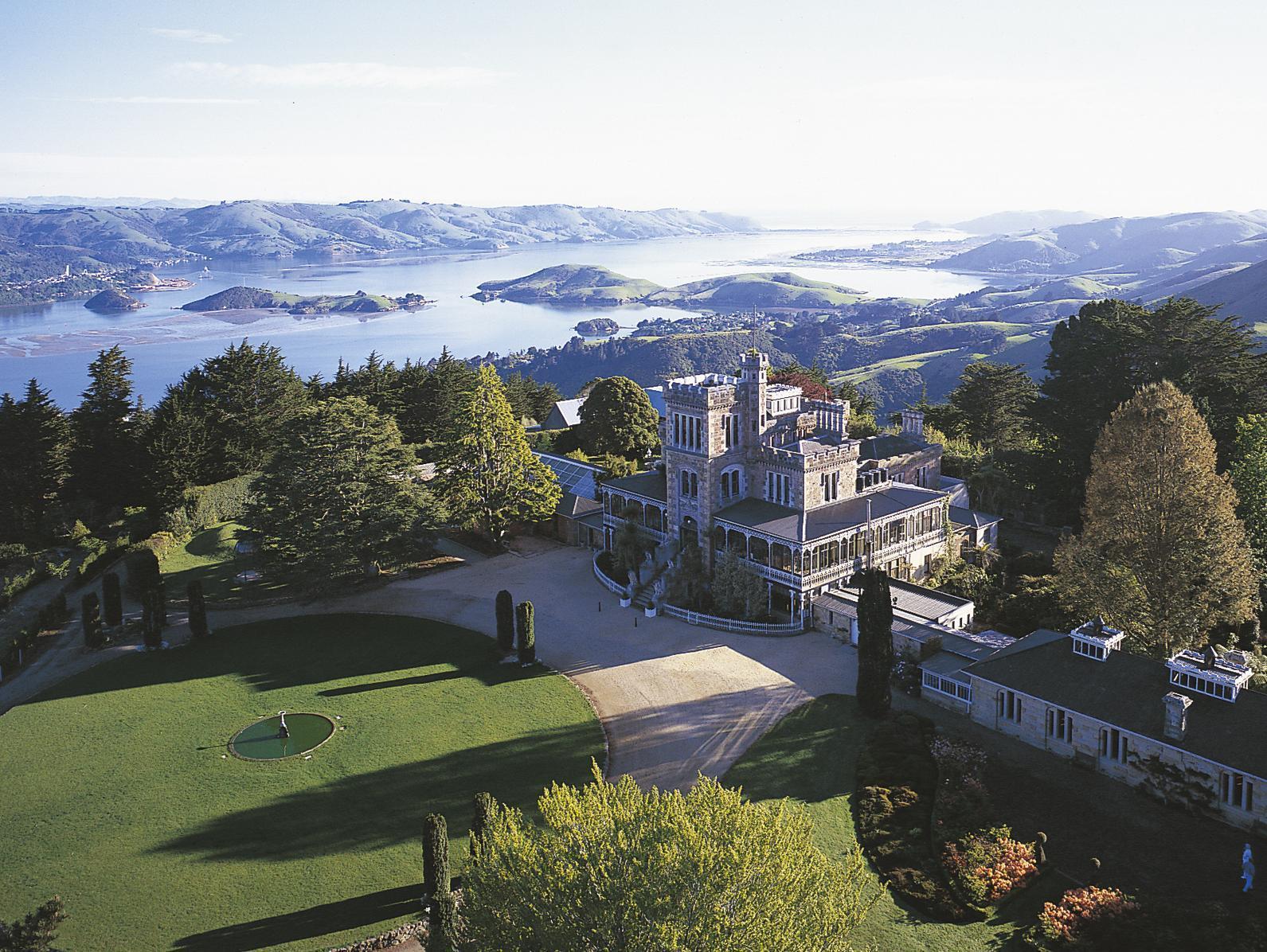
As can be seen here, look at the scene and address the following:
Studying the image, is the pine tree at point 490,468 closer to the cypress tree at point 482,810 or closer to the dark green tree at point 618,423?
the dark green tree at point 618,423

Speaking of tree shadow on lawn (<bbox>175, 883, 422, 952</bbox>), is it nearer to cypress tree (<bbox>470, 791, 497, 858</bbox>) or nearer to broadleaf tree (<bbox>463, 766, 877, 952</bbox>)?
cypress tree (<bbox>470, 791, 497, 858</bbox>)

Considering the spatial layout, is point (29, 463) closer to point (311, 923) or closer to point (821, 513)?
point (311, 923)

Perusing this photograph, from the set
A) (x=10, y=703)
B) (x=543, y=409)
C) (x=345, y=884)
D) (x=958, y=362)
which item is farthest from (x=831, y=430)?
(x=958, y=362)

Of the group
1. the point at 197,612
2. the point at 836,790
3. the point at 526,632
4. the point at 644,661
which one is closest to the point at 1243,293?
the point at 644,661

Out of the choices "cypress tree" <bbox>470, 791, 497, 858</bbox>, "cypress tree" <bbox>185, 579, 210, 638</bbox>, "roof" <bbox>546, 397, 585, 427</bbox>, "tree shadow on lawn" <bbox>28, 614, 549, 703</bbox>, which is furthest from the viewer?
"roof" <bbox>546, 397, 585, 427</bbox>

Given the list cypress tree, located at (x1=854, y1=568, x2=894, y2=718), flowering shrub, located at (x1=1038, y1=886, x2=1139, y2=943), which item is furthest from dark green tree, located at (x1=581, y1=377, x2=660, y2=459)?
flowering shrub, located at (x1=1038, y1=886, x2=1139, y2=943)
